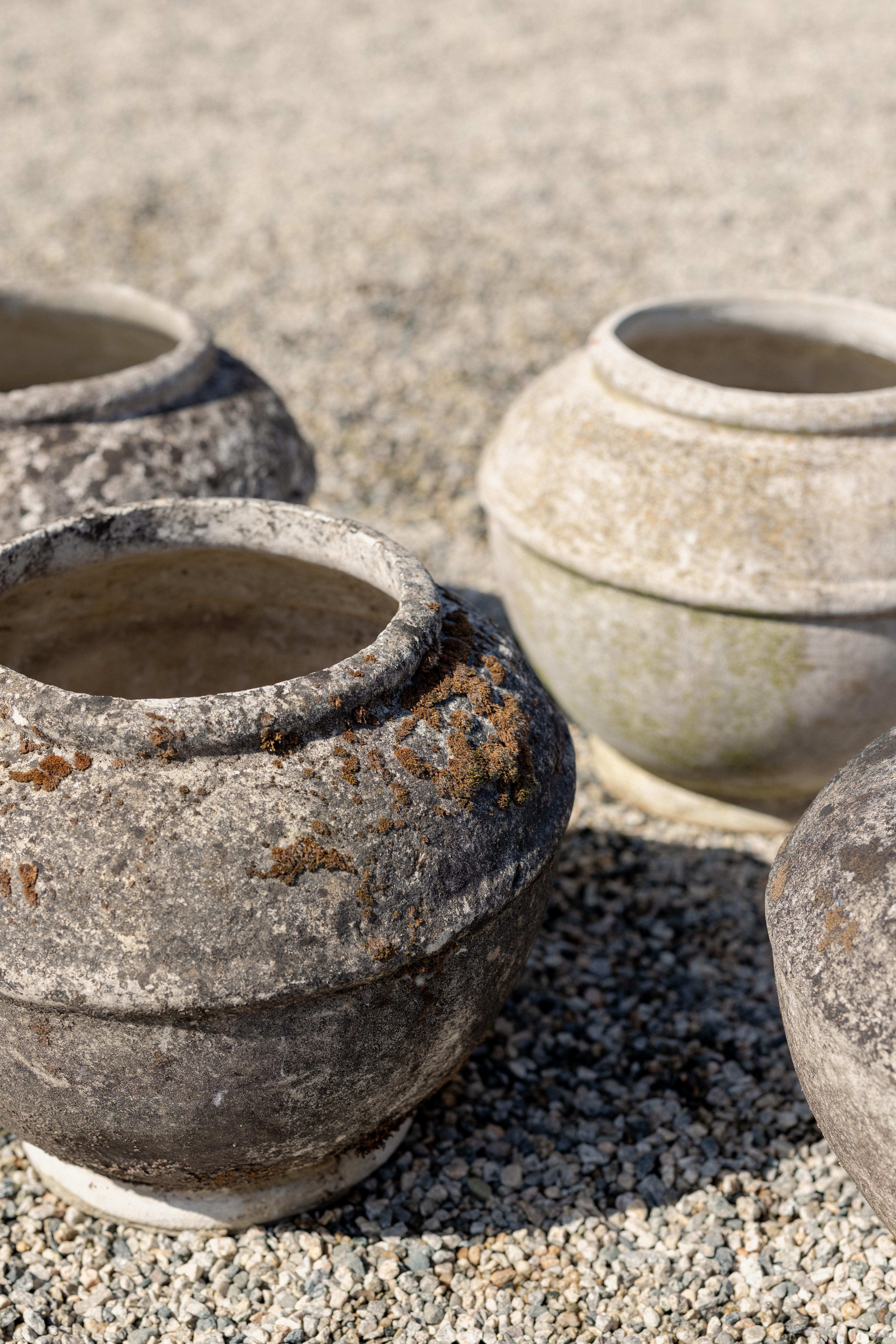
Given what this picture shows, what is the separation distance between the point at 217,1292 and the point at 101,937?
36.9 inches

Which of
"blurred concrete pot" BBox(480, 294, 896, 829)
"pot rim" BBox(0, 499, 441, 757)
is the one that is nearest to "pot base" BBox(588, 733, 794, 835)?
Result: "blurred concrete pot" BBox(480, 294, 896, 829)

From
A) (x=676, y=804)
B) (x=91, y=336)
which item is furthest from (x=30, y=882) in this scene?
(x=91, y=336)

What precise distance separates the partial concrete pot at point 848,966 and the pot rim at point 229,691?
723 millimetres

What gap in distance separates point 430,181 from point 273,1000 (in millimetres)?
6830

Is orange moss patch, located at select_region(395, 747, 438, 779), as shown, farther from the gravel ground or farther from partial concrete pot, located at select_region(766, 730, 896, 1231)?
the gravel ground

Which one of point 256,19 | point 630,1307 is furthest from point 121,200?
point 630,1307

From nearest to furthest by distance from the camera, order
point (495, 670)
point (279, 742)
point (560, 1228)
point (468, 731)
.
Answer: point (279, 742), point (468, 731), point (495, 670), point (560, 1228)

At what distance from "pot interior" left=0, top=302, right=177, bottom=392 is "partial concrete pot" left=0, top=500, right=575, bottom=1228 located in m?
A: 1.61

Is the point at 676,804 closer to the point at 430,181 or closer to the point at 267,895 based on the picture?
the point at 267,895

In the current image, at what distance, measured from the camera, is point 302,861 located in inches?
67.1

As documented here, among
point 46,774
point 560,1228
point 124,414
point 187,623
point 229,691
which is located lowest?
point 560,1228

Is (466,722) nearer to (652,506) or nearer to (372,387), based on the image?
(652,506)

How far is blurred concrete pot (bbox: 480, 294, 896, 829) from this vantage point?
279cm

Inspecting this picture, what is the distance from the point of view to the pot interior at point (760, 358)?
3541 millimetres
